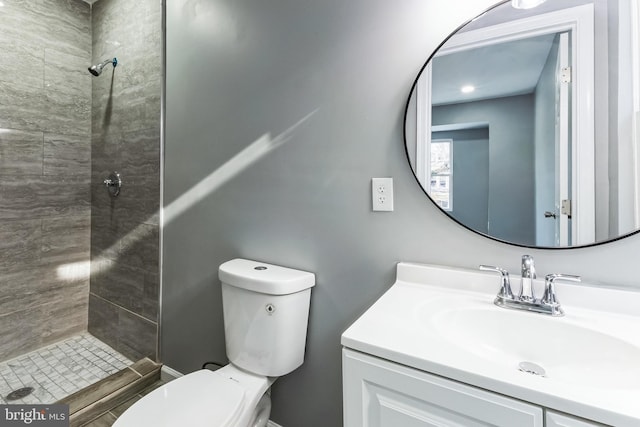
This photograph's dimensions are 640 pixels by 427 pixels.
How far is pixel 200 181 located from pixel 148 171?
0.44 meters

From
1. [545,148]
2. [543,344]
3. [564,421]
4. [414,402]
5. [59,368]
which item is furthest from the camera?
[59,368]

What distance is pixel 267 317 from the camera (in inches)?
46.4

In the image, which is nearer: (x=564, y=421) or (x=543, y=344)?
(x=564, y=421)

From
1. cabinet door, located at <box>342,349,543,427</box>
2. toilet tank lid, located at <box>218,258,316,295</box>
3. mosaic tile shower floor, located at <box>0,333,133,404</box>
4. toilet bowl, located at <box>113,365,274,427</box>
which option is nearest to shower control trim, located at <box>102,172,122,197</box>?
mosaic tile shower floor, located at <box>0,333,133,404</box>

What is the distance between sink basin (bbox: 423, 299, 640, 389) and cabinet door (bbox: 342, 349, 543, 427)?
108mm

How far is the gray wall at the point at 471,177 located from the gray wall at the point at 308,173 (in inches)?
1.8

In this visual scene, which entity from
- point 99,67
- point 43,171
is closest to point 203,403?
point 43,171

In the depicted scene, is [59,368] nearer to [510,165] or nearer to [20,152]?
[20,152]

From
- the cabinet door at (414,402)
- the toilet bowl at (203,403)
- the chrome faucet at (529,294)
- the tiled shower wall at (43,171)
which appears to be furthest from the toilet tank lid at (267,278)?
the tiled shower wall at (43,171)

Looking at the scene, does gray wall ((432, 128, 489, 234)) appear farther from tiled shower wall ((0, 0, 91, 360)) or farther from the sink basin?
tiled shower wall ((0, 0, 91, 360))

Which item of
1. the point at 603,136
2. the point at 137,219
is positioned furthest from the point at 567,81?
the point at 137,219

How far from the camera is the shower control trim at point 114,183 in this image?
201 centimetres

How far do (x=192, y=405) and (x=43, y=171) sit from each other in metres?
1.92

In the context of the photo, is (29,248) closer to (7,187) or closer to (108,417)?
(7,187)
